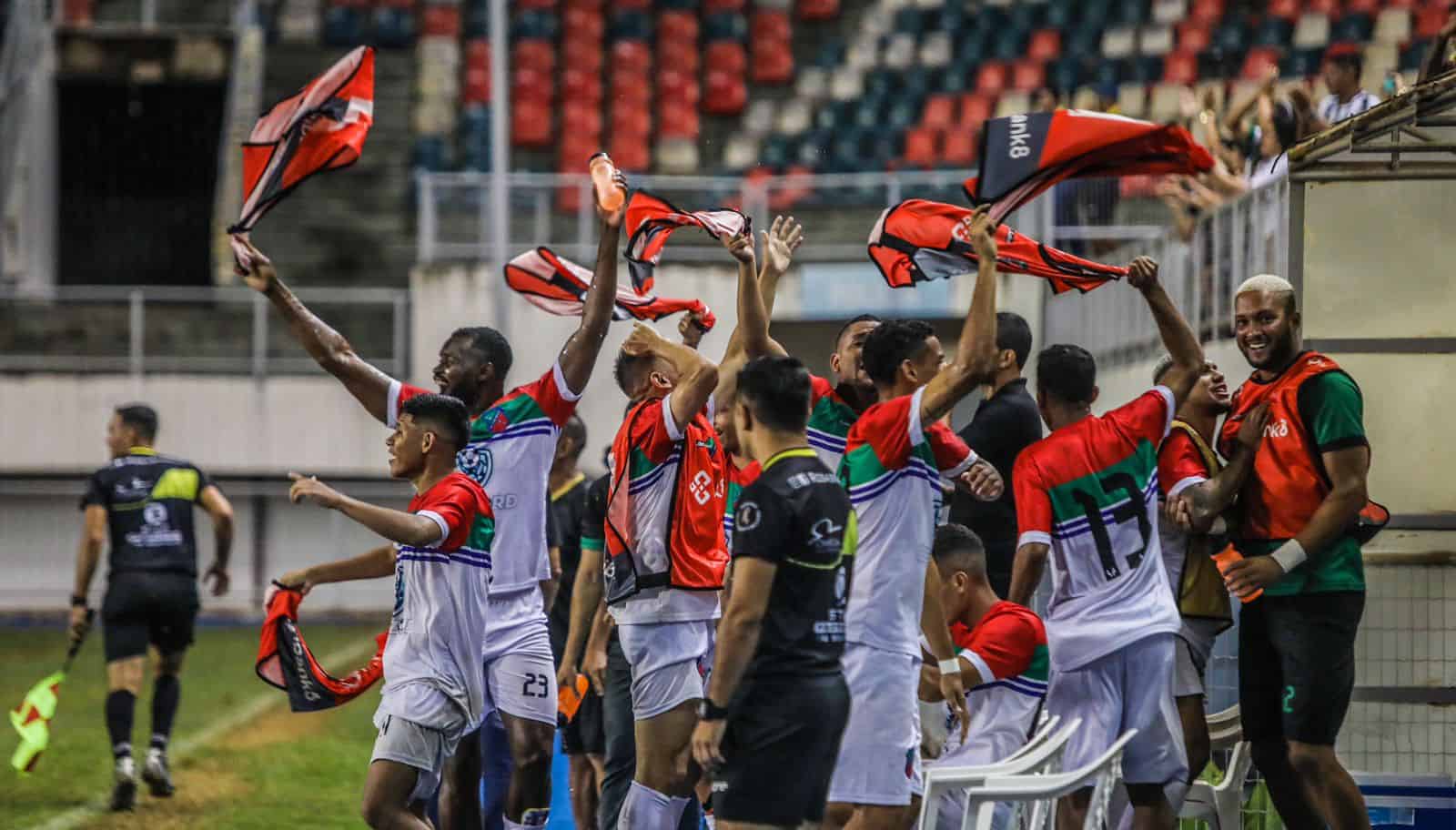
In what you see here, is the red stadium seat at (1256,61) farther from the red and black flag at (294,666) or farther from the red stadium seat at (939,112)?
the red and black flag at (294,666)

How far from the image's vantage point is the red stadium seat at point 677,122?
86.0 feet

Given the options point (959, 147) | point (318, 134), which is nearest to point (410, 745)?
point (318, 134)

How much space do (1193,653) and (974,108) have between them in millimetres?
18494

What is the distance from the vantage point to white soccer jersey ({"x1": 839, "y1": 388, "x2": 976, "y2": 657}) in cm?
587

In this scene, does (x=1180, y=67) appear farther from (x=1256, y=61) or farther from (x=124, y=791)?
(x=124, y=791)

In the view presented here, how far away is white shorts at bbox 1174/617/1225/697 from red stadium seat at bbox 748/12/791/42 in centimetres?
2096

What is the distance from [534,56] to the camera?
27328mm

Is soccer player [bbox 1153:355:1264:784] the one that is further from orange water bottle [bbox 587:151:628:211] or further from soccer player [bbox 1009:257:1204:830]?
orange water bottle [bbox 587:151:628:211]

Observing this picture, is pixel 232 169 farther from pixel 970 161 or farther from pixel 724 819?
pixel 724 819

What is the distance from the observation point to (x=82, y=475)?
23531mm

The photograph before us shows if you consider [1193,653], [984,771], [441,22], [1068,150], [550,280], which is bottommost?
[984,771]

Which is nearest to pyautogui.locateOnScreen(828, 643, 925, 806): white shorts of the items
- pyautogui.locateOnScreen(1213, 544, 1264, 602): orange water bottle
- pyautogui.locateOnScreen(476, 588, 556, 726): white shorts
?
pyautogui.locateOnScreen(1213, 544, 1264, 602): orange water bottle

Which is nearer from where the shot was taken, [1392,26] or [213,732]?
[213,732]

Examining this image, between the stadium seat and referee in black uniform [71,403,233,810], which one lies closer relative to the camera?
referee in black uniform [71,403,233,810]
